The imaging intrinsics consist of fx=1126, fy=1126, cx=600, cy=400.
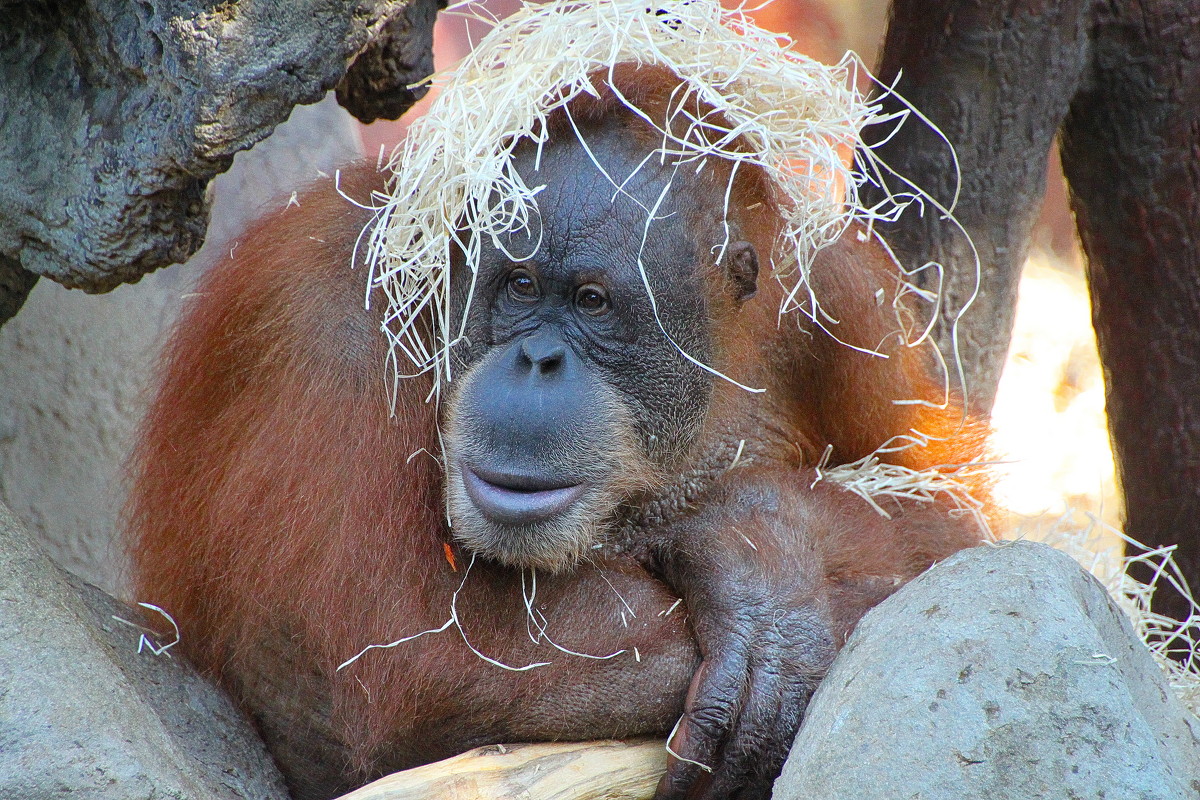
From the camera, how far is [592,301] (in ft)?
6.88

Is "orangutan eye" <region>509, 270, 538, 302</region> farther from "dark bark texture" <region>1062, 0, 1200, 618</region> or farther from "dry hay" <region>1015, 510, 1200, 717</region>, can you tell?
"dark bark texture" <region>1062, 0, 1200, 618</region>

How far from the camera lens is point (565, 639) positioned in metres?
Result: 2.13

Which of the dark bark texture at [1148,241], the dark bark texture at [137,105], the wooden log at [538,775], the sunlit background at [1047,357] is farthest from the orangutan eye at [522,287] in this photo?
the sunlit background at [1047,357]

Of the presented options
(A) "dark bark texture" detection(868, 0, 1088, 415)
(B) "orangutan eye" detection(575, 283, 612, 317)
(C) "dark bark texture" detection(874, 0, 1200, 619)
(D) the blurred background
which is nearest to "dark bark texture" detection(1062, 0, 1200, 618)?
(C) "dark bark texture" detection(874, 0, 1200, 619)

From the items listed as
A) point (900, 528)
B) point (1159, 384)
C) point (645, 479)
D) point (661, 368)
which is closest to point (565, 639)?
point (645, 479)

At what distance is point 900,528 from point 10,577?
183 centimetres

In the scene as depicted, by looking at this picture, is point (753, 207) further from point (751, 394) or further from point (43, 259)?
point (43, 259)

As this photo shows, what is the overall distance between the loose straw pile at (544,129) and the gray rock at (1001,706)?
0.77 m

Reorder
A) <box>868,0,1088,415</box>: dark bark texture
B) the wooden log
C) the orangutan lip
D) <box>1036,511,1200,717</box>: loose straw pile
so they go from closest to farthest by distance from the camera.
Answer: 1. the wooden log
2. the orangutan lip
3. <box>1036,511,1200,717</box>: loose straw pile
4. <box>868,0,1088,415</box>: dark bark texture

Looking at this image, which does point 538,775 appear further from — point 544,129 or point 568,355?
point 544,129

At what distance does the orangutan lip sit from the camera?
6.63 feet

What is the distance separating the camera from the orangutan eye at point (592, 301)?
2084 mm

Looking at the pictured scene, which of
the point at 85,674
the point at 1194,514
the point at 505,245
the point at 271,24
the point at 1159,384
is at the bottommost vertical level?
the point at 1194,514

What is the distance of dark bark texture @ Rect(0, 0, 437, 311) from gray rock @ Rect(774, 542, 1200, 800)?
1.42 m
